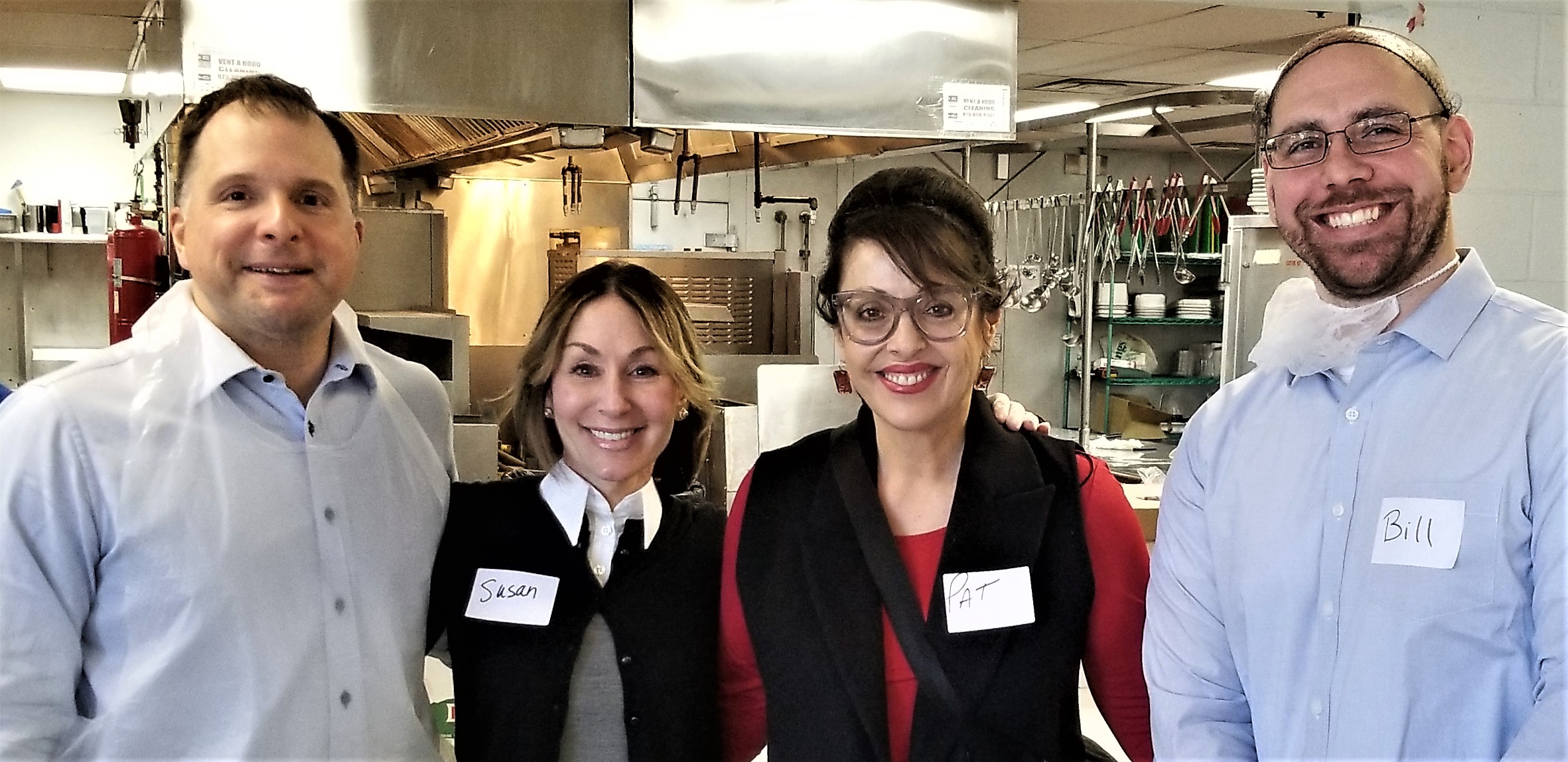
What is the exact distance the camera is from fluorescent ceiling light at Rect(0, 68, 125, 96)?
5008 mm

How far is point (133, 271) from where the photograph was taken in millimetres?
3246

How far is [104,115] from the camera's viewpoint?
602cm

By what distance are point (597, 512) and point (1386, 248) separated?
43.1 inches

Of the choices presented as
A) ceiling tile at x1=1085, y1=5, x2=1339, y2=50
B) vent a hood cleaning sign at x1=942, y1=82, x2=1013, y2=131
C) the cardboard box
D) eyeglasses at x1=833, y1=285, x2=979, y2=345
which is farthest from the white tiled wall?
the cardboard box

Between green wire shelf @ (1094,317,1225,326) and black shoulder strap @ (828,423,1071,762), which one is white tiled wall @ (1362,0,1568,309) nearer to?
black shoulder strap @ (828,423,1071,762)

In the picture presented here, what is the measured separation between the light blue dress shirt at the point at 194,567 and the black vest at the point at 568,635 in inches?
3.2

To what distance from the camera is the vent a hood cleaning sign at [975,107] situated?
269 cm

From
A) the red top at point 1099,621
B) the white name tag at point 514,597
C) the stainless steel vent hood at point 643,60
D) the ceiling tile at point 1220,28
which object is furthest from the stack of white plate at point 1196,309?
the white name tag at point 514,597

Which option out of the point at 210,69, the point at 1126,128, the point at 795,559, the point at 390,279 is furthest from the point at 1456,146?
the point at 390,279

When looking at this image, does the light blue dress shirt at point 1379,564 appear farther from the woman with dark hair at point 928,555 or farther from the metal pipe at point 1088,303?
the metal pipe at point 1088,303

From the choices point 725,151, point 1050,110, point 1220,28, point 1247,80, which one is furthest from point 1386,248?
point 1050,110

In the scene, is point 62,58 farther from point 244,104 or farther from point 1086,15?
point 1086,15

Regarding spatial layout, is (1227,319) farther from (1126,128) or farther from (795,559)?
(795,559)

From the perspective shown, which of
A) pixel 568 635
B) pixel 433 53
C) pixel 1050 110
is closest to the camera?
pixel 568 635
